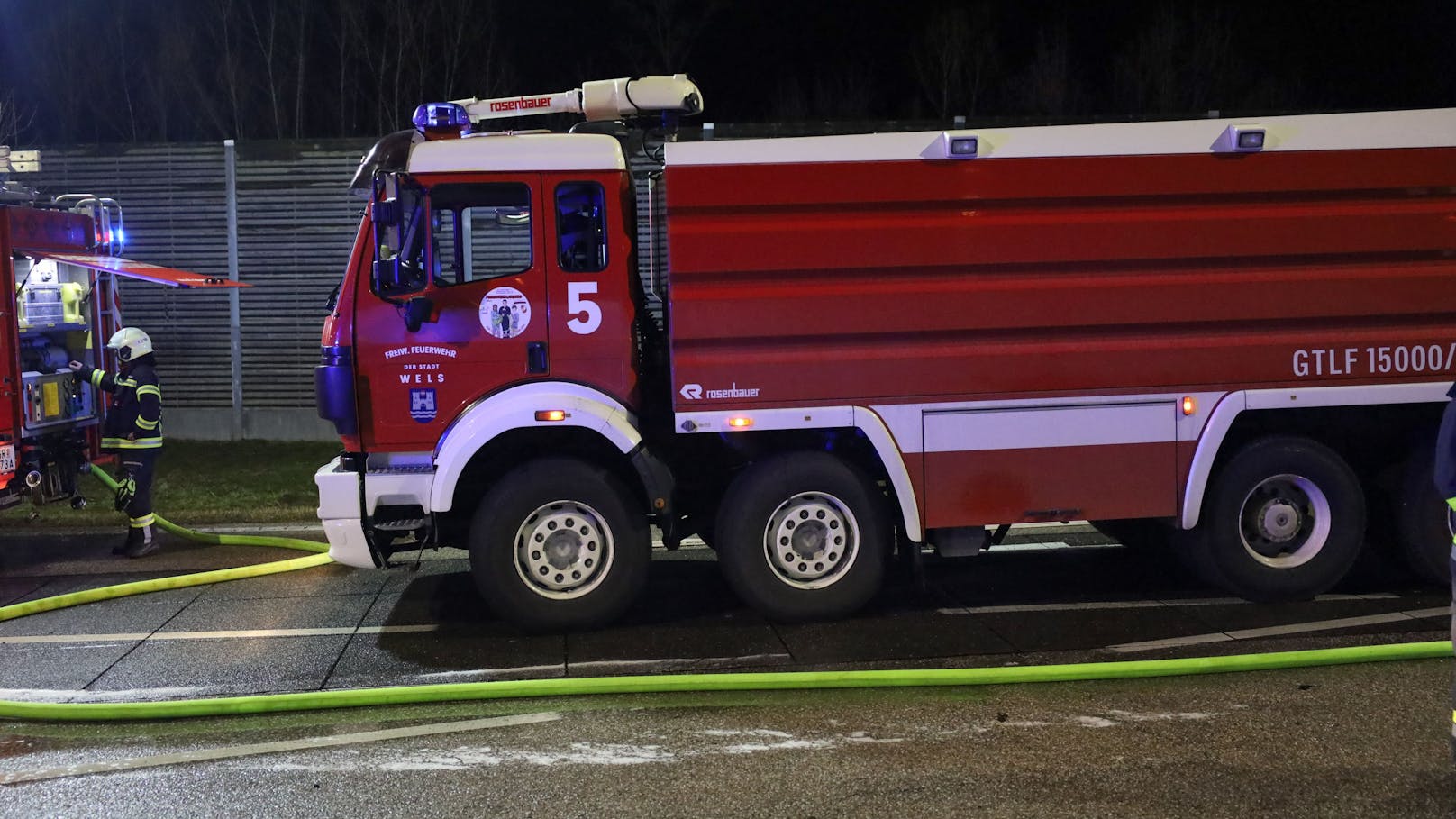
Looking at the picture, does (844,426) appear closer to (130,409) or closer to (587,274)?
(587,274)

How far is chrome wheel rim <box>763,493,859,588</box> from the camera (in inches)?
265

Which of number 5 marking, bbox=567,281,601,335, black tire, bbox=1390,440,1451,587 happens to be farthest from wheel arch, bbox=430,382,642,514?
black tire, bbox=1390,440,1451,587

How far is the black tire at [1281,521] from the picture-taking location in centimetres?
698

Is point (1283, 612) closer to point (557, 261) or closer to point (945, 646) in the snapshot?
point (945, 646)

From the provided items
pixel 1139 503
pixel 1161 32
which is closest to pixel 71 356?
pixel 1139 503

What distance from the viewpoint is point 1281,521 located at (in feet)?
23.1

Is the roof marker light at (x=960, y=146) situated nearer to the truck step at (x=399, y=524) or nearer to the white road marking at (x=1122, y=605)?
the white road marking at (x=1122, y=605)

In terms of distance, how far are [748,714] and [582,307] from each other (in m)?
2.36

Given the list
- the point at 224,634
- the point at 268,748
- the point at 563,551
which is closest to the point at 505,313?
the point at 563,551

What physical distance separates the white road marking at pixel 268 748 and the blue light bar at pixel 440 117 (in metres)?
3.36

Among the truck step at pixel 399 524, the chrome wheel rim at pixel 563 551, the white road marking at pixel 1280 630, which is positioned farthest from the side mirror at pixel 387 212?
the white road marking at pixel 1280 630

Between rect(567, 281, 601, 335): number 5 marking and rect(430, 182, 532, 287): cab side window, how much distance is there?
0.27 m

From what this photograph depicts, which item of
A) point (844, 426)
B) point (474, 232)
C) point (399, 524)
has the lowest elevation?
point (399, 524)

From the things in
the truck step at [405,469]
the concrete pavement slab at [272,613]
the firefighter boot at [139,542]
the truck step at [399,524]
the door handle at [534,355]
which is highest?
the door handle at [534,355]
